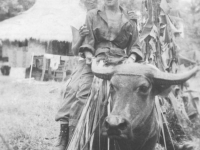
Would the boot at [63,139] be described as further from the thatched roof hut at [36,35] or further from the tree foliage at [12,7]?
the tree foliage at [12,7]

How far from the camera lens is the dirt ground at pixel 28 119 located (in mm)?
5979

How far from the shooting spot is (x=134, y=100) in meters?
2.98

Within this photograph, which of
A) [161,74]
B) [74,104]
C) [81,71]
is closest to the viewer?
[161,74]

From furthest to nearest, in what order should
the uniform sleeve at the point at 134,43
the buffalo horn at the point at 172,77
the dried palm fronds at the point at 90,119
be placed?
the uniform sleeve at the point at 134,43
the dried palm fronds at the point at 90,119
the buffalo horn at the point at 172,77

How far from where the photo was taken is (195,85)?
21.2 feet

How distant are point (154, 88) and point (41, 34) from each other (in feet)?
52.2

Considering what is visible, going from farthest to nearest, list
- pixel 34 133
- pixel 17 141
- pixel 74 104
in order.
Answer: pixel 34 133 < pixel 17 141 < pixel 74 104

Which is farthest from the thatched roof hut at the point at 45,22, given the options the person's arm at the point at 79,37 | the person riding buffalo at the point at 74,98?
the person riding buffalo at the point at 74,98

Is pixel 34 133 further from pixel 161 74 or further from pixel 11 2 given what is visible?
pixel 11 2

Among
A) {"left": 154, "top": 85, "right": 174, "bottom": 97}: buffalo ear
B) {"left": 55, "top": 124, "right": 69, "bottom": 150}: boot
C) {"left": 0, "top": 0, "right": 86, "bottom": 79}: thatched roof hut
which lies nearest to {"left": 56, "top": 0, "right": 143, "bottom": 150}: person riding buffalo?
{"left": 55, "top": 124, "right": 69, "bottom": 150}: boot

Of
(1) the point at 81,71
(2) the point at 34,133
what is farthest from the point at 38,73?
(1) the point at 81,71

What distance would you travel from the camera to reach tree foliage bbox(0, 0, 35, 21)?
2119cm

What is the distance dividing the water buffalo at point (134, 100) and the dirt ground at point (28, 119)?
2792 millimetres

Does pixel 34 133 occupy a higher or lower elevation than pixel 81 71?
lower
